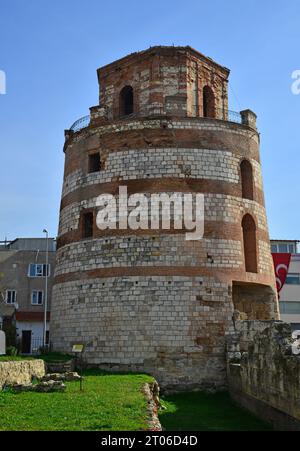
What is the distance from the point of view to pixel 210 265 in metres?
18.0

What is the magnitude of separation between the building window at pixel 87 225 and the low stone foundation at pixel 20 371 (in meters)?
5.68

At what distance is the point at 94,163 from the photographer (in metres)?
20.5

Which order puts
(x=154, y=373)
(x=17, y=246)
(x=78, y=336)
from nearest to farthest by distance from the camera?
1. (x=154, y=373)
2. (x=78, y=336)
3. (x=17, y=246)

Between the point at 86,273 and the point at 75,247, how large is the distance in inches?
52.1

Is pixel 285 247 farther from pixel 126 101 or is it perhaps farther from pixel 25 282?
pixel 126 101

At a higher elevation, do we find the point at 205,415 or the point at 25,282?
the point at 25,282

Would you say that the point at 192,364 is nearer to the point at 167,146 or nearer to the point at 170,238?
the point at 170,238

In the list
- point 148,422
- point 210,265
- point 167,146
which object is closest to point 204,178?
point 167,146

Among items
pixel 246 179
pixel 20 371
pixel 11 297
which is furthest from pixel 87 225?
pixel 11 297

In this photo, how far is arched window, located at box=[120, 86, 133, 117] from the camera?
21.9 meters

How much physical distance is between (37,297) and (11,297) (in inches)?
65.1

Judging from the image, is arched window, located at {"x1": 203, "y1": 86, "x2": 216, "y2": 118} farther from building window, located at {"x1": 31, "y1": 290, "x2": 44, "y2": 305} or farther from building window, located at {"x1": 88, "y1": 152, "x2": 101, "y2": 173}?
building window, located at {"x1": 31, "y1": 290, "x2": 44, "y2": 305}

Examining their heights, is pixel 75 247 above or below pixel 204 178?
below
